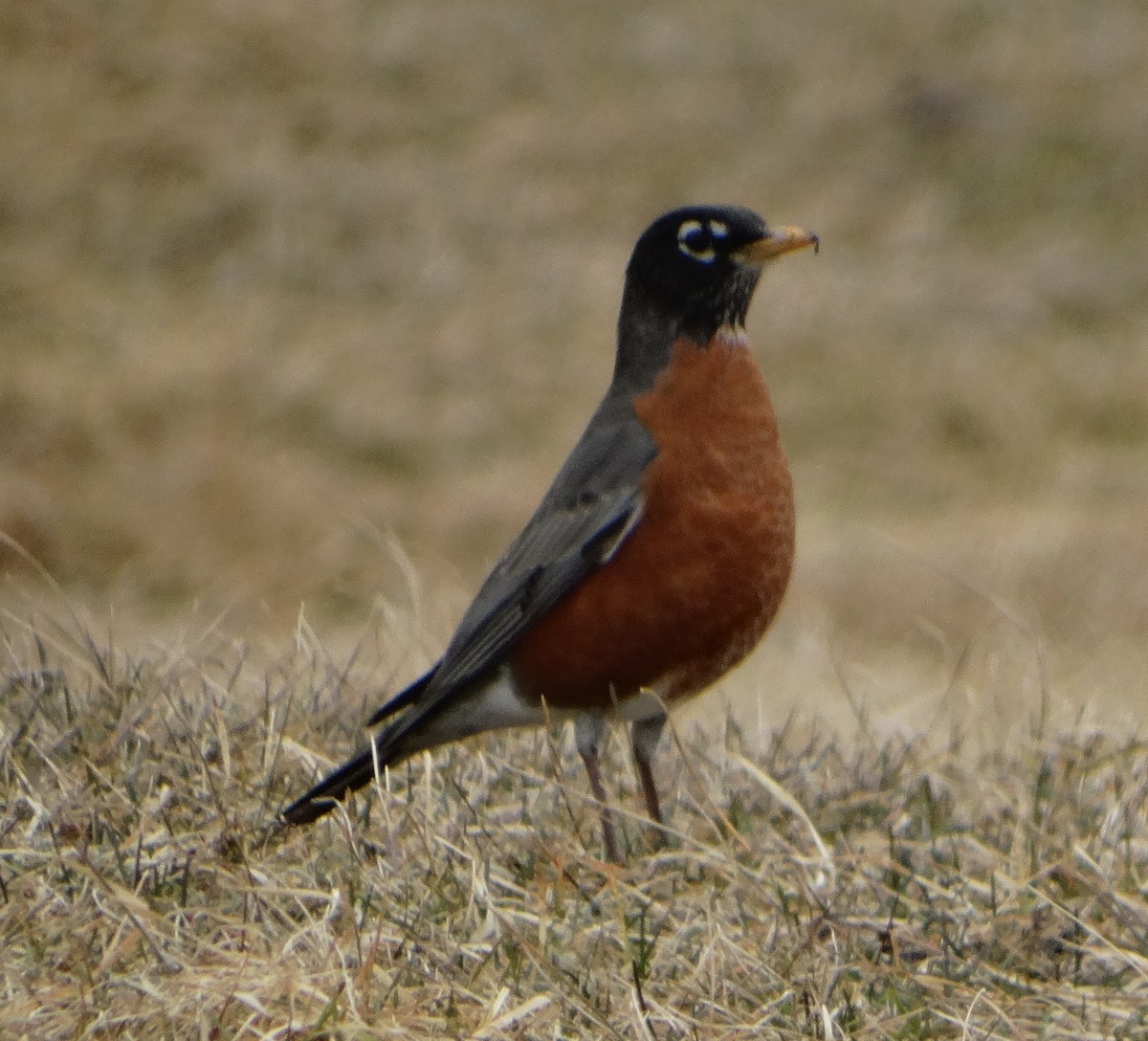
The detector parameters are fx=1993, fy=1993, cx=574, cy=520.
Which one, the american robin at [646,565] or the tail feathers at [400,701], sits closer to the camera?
the tail feathers at [400,701]

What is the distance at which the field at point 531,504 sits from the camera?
10.3 feet

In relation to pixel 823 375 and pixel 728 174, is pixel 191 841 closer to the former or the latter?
pixel 823 375

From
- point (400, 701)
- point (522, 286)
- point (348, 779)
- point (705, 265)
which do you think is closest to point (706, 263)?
point (705, 265)

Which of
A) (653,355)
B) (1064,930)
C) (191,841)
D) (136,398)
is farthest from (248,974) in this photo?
(136,398)

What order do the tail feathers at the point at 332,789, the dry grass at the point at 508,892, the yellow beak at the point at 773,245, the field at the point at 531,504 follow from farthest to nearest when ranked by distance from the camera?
the yellow beak at the point at 773,245
the tail feathers at the point at 332,789
the field at the point at 531,504
the dry grass at the point at 508,892

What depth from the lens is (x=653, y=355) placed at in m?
4.51

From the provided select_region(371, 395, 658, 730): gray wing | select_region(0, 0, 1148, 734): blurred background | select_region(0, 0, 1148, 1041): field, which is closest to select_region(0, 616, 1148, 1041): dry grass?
select_region(0, 0, 1148, 1041): field

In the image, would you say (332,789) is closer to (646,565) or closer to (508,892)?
(508,892)

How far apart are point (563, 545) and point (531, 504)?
7689 mm

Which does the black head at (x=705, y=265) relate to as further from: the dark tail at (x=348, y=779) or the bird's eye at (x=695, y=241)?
the dark tail at (x=348, y=779)

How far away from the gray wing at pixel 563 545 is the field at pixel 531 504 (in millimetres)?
252

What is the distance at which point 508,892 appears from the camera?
3.45 m

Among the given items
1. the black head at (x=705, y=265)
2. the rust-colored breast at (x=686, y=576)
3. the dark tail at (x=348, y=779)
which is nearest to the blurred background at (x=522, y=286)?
the black head at (x=705, y=265)

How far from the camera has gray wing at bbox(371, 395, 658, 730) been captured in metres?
4.23
